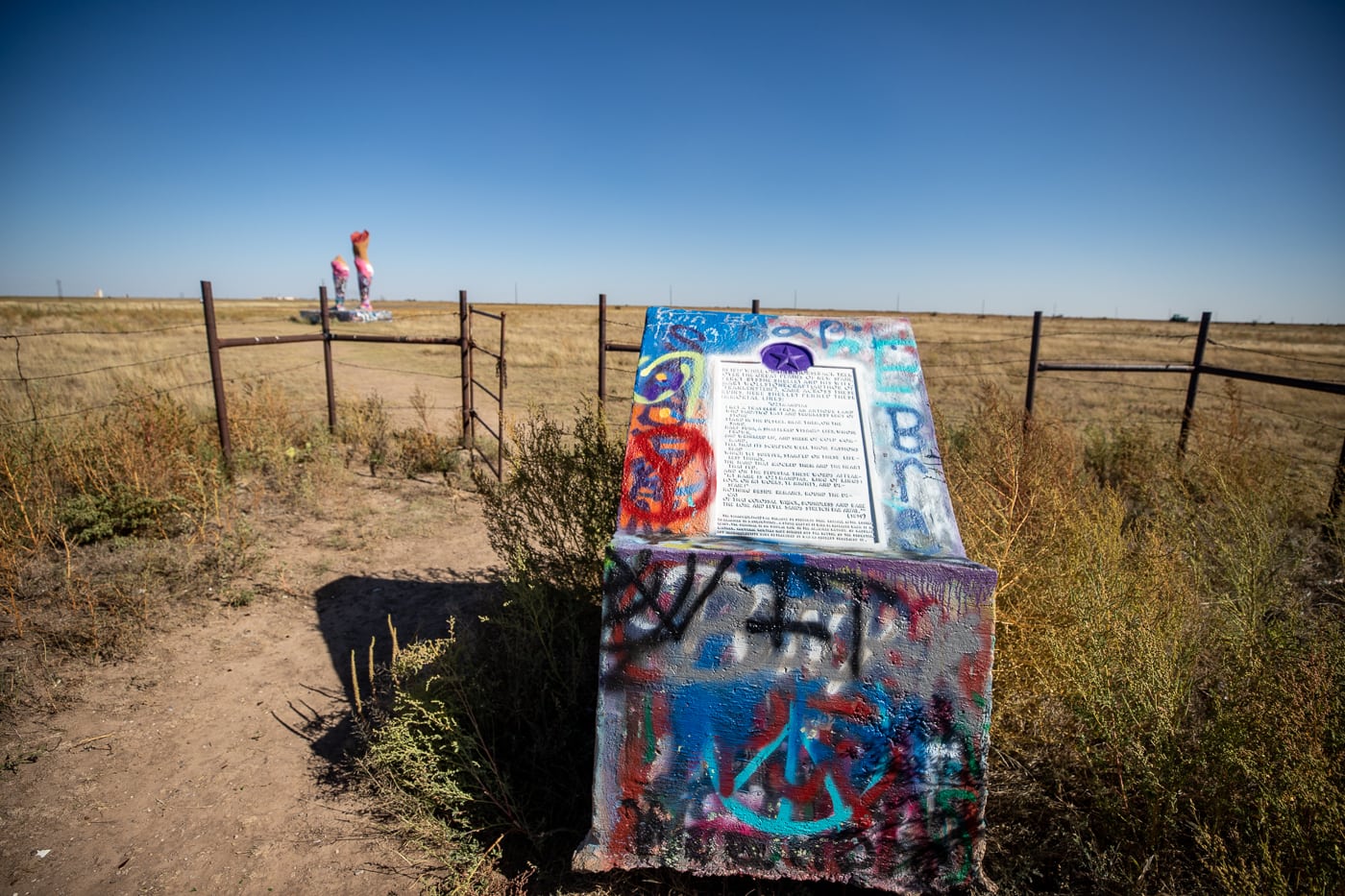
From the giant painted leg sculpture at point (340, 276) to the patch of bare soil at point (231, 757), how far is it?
1064 inches

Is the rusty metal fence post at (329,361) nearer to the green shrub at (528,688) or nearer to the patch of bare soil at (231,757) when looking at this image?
the patch of bare soil at (231,757)

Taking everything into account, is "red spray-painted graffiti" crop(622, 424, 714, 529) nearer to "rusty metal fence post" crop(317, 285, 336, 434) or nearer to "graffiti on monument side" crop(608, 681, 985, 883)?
"graffiti on monument side" crop(608, 681, 985, 883)

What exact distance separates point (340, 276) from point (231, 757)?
29431 millimetres

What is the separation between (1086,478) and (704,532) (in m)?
4.32

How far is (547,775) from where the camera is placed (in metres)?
2.62

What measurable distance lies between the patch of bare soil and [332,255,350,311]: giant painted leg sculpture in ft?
88.6

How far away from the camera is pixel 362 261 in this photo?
28.0 meters

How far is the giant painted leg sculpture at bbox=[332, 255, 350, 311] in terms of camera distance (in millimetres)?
27781

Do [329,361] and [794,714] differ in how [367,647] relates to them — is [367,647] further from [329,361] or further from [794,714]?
[329,361]

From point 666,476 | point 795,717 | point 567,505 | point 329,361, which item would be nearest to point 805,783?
point 795,717

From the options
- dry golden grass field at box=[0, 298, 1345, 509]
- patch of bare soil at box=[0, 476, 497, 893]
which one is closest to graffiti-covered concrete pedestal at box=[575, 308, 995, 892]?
patch of bare soil at box=[0, 476, 497, 893]

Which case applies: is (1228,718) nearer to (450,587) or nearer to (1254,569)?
(1254,569)

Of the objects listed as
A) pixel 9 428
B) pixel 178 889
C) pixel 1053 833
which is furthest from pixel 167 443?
pixel 1053 833

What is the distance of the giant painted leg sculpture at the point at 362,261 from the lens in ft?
90.9
